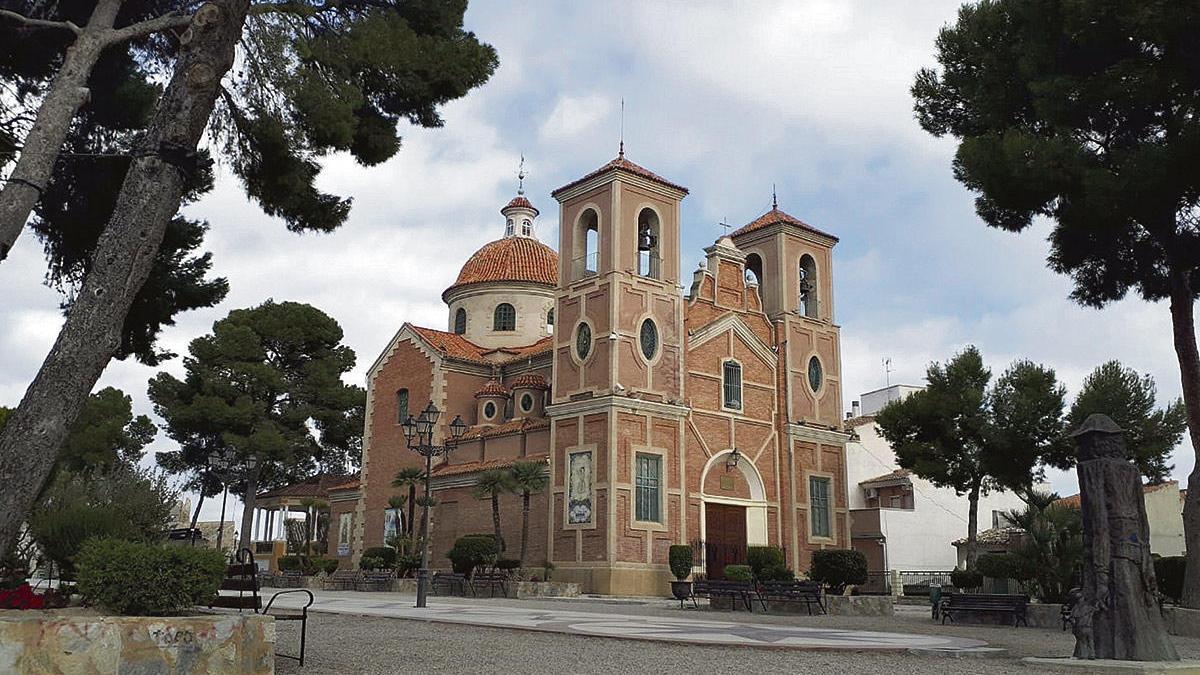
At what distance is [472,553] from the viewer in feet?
97.6

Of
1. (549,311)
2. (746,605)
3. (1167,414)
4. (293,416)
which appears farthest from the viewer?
(293,416)

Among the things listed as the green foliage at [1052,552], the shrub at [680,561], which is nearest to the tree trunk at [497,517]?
the shrub at [680,561]

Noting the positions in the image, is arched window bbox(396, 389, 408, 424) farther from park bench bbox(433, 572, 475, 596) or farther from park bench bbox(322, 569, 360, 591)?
park bench bbox(433, 572, 475, 596)

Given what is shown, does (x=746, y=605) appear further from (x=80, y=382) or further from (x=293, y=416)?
(x=293, y=416)

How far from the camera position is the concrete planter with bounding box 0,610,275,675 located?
658 cm

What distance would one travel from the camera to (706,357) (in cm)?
3406

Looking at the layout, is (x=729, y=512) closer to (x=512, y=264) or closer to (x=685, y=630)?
(x=512, y=264)

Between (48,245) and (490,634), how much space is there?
8073 mm

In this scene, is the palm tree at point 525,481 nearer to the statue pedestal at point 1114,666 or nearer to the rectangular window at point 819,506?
the rectangular window at point 819,506

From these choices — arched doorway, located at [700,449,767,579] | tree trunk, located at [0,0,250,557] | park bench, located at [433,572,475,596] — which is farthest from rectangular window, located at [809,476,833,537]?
tree trunk, located at [0,0,250,557]

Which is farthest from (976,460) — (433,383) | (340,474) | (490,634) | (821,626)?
(340,474)

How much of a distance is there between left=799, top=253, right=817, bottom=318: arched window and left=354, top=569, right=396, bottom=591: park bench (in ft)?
60.8

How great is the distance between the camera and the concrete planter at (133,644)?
21.6 ft

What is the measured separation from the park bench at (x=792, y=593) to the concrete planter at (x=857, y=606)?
25cm
